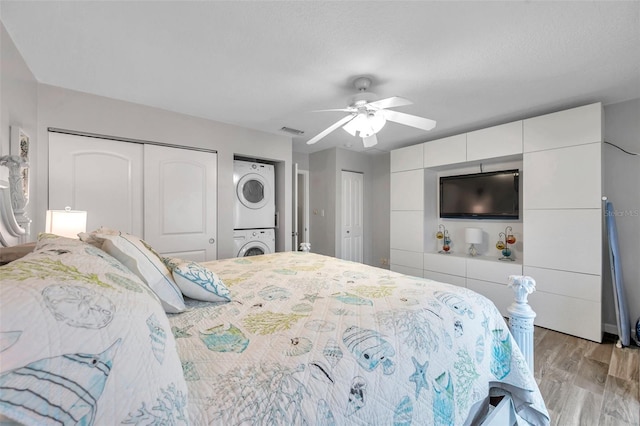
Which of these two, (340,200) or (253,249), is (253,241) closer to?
(253,249)

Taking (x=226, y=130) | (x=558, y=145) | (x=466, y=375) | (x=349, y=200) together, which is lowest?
(x=466, y=375)

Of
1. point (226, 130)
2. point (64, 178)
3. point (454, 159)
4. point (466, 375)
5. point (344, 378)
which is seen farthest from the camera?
point (454, 159)

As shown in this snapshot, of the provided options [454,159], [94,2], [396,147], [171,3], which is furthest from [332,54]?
[396,147]

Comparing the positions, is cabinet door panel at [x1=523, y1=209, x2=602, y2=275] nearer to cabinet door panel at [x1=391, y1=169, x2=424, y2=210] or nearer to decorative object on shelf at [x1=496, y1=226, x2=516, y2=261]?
decorative object on shelf at [x1=496, y1=226, x2=516, y2=261]

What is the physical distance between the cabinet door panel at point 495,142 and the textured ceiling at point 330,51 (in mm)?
337

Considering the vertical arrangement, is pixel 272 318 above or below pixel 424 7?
below

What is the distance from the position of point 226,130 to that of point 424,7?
8.60 ft

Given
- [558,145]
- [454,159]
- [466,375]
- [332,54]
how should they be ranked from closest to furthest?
[466,375] < [332,54] < [558,145] < [454,159]

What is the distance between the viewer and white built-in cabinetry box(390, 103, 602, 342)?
261cm

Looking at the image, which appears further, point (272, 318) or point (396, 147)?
point (396, 147)

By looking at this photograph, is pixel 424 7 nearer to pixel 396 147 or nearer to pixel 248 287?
pixel 248 287

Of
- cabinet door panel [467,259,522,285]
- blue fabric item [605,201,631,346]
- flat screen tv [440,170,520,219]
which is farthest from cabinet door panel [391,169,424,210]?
blue fabric item [605,201,631,346]

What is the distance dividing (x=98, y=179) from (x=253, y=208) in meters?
1.68

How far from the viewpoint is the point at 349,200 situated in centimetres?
497
